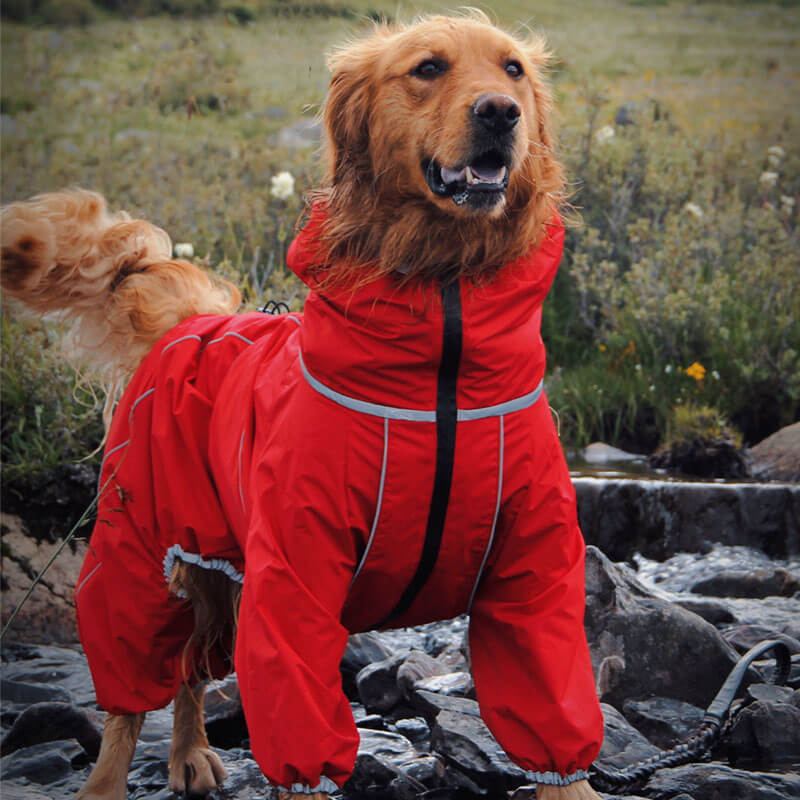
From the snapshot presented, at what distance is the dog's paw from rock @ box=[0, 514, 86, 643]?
1.34 meters

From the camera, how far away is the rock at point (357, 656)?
147 inches

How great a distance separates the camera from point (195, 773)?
2.98 m

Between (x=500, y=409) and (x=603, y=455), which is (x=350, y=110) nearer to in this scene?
(x=500, y=409)

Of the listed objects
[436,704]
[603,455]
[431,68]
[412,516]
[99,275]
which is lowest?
[603,455]

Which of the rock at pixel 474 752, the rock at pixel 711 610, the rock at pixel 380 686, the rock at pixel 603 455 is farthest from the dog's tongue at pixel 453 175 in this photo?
the rock at pixel 603 455

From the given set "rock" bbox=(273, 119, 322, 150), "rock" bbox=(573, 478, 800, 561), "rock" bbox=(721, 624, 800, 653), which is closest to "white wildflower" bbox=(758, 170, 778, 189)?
"rock" bbox=(573, 478, 800, 561)

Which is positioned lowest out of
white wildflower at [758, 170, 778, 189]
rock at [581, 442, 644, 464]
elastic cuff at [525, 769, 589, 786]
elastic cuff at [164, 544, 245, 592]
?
rock at [581, 442, 644, 464]

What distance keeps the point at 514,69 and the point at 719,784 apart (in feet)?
6.39

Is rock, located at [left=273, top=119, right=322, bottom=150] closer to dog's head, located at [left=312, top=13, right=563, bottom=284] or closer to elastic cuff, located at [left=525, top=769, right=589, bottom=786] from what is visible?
dog's head, located at [left=312, top=13, right=563, bottom=284]

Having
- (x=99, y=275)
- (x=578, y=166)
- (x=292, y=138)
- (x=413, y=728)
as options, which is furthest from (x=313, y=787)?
(x=292, y=138)

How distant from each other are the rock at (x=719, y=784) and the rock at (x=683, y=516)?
2.46 meters

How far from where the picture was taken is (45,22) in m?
14.0

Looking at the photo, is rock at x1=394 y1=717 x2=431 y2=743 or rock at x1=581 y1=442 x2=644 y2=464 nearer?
rock at x1=394 y1=717 x2=431 y2=743

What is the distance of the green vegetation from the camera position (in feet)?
22.0
